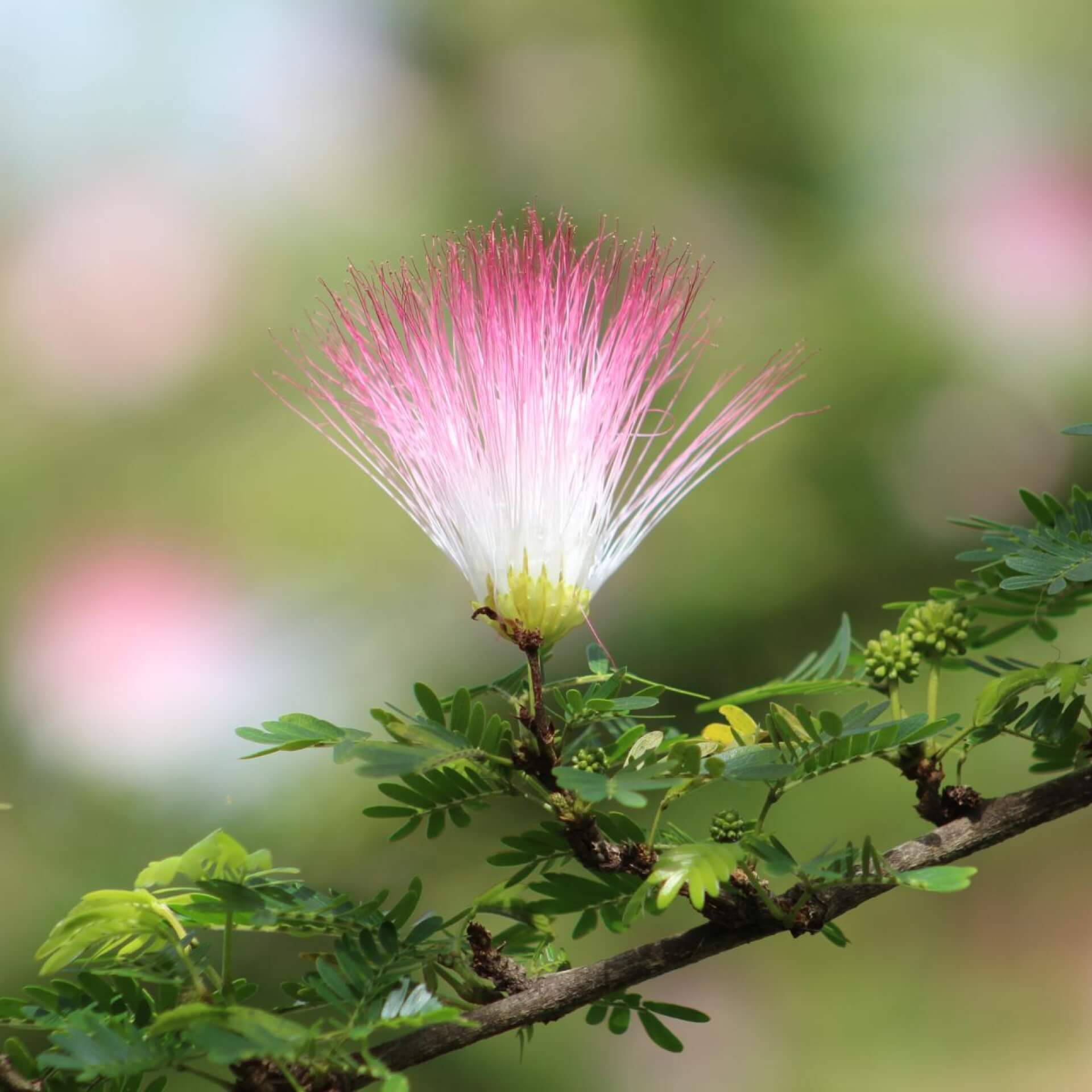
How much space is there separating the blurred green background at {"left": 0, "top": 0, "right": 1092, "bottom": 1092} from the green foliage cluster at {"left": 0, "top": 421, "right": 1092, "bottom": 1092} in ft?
3.45

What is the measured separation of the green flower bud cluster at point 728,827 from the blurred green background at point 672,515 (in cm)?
109

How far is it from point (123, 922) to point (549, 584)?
0.60ft

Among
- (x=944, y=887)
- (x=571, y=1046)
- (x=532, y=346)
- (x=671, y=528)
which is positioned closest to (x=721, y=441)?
(x=532, y=346)

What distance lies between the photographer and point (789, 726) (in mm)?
409

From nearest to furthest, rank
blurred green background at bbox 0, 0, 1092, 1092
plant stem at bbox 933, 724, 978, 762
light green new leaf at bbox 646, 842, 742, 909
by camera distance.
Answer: light green new leaf at bbox 646, 842, 742, 909
plant stem at bbox 933, 724, 978, 762
blurred green background at bbox 0, 0, 1092, 1092

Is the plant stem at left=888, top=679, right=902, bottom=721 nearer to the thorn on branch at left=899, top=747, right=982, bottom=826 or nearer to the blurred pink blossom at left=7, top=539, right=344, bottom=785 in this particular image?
the thorn on branch at left=899, top=747, right=982, bottom=826

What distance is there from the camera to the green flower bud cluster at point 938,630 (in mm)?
484

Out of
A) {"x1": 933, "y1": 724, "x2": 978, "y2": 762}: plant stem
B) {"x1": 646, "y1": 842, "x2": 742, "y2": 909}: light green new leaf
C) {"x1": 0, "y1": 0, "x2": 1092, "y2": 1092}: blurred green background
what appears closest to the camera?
{"x1": 646, "y1": 842, "x2": 742, "y2": 909}: light green new leaf

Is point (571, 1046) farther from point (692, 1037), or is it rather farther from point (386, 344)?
point (386, 344)

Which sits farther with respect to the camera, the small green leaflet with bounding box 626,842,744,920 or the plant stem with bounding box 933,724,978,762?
the plant stem with bounding box 933,724,978,762

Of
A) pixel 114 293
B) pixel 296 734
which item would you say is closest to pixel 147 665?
pixel 114 293

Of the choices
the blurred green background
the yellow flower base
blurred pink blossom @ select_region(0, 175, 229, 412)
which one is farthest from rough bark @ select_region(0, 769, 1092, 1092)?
blurred pink blossom @ select_region(0, 175, 229, 412)

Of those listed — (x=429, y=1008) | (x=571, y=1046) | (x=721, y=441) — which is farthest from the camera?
(x=571, y=1046)

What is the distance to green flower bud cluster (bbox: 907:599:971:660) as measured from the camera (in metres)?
0.48
